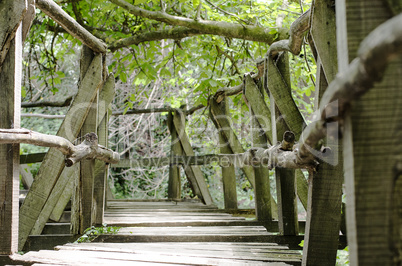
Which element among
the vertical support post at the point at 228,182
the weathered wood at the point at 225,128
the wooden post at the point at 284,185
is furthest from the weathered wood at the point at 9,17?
the vertical support post at the point at 228,182

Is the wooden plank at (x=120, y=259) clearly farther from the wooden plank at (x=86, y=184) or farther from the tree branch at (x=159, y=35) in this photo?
the tree branch at (x=159, y=35)

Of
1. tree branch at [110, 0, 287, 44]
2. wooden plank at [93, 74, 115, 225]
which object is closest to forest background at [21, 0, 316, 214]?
tree branch at [110, 0, 287, 44]

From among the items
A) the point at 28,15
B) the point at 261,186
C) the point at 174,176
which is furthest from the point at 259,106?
the point at 174,176

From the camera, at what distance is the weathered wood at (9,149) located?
2.16 meters

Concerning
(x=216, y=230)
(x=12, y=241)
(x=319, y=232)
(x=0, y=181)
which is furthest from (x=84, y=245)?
(x=319, y=232)

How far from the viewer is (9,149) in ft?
7.17

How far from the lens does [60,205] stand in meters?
4.84

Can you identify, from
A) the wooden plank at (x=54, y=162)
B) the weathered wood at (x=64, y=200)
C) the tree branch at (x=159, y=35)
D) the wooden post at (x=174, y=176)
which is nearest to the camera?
the wooden plank at (x=54, y=162)

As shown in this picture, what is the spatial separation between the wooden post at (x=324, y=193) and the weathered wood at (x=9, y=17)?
1409mm

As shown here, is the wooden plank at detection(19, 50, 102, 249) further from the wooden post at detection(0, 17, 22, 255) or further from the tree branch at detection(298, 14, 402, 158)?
the tree branch at detection(298, 14, 402, 158)

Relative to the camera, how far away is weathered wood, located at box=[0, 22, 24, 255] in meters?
2.16

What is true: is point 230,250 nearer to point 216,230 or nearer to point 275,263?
point 275,263

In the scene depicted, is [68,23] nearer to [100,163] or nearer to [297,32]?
[100,163]

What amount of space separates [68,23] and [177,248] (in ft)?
5.59
